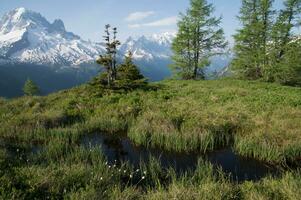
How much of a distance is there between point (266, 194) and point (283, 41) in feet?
106

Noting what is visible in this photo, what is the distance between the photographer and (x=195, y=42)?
1534 inches

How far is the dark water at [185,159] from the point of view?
397 inches

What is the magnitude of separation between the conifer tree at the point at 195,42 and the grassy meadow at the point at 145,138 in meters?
16.6

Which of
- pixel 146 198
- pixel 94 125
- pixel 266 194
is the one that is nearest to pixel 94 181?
pixel 146 198

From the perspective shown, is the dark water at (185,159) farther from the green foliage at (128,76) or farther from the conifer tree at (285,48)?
the conifer tree at (285,48)

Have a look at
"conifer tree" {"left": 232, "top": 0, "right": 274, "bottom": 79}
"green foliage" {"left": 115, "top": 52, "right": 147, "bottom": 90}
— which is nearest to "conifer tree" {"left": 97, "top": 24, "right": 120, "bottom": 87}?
"green foliage" {"left": 115, "top": 52, "right": 147, "bottom": 90}

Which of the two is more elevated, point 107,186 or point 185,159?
point 107,186

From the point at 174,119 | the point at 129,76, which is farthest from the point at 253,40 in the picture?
the point at 174,119

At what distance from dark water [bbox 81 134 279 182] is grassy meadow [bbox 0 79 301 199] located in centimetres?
40

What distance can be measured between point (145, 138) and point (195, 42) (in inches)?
1120

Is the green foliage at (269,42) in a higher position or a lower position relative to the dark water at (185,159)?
higher

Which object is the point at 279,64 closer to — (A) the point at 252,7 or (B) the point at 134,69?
(A) the point at 252,7

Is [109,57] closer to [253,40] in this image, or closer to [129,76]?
[129,76]

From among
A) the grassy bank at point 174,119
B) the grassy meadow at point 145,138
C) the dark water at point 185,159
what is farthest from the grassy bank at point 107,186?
the grassy bank at point 174,119
